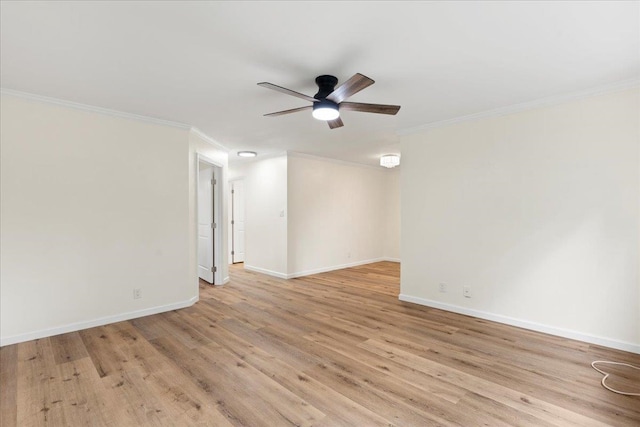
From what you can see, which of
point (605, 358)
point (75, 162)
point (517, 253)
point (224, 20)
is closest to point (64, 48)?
point (224, 20)

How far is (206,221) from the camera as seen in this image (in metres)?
5.56

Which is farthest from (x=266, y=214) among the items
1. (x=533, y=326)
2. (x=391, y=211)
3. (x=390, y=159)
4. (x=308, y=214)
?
(x=533, y=326)

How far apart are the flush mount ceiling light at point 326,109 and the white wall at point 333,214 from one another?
125 inches

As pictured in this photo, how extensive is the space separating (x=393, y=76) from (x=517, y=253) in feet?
7.81

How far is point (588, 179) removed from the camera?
305cm

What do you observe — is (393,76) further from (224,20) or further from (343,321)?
(343,321)

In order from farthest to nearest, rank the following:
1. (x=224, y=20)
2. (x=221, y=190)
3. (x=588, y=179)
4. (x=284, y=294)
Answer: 1. (x=221, y=190)
2. (x=284, y=294)
3. (x=588, y=179)
4. (x=224, y=20)

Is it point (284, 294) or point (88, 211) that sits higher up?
point (88, 211)

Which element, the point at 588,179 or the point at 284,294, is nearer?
the point at 588,179

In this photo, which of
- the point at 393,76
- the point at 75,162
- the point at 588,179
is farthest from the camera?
the point at 75,162

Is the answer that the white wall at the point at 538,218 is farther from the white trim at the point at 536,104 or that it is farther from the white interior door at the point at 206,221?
the white interior door at the point at 206,221

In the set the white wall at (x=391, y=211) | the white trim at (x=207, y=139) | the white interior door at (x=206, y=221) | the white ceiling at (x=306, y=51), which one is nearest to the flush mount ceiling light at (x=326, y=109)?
the white ceiling at (x=306, y=51)

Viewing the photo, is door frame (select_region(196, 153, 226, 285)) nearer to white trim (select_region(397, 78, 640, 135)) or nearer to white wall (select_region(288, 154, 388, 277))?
white wall (select_region(288, 154, 388, 277))

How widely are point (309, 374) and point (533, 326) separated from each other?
2526 millimetres
